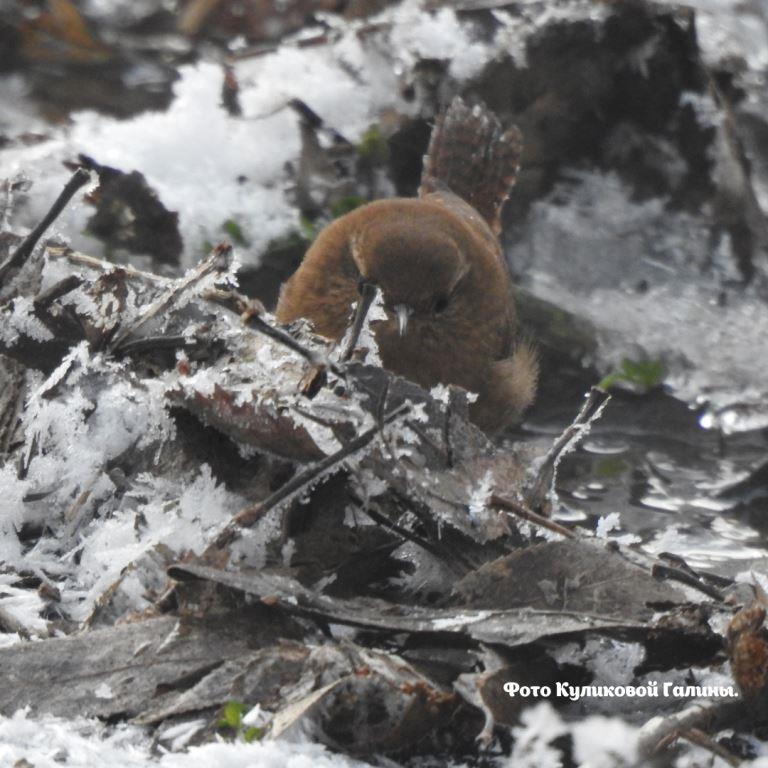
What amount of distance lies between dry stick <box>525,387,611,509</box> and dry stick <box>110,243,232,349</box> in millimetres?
780

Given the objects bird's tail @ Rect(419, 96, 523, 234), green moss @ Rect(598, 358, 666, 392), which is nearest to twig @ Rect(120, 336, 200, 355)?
green moss @ Rect(598, 358, 666, 392)

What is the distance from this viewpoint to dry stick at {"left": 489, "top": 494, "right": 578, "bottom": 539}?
245cm

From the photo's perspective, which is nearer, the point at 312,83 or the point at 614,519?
the point at 614,519

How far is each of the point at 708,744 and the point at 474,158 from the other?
354 cm

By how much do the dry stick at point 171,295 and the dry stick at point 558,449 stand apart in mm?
780

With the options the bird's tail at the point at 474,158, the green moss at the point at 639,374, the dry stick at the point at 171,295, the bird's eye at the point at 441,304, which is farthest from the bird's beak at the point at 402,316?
the dry stick at the point at 171,295

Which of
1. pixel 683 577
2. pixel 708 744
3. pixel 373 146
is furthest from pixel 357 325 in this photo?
pixel 373 146

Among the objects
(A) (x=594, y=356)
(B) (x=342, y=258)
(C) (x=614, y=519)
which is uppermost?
(C) (x=614, y=519)

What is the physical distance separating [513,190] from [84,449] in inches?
136

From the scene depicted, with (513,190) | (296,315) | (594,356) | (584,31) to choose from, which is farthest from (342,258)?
(584,31)

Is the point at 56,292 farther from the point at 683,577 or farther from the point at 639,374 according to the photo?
the point at 639,374

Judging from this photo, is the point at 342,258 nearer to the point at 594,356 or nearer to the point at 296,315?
the point at 296,315

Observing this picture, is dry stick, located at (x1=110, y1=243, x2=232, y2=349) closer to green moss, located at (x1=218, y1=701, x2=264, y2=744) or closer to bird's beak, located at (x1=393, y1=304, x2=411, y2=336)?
green moss, located at (x1=218, y1=701, x2=264, y2=744)

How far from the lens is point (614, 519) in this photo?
2.83m
